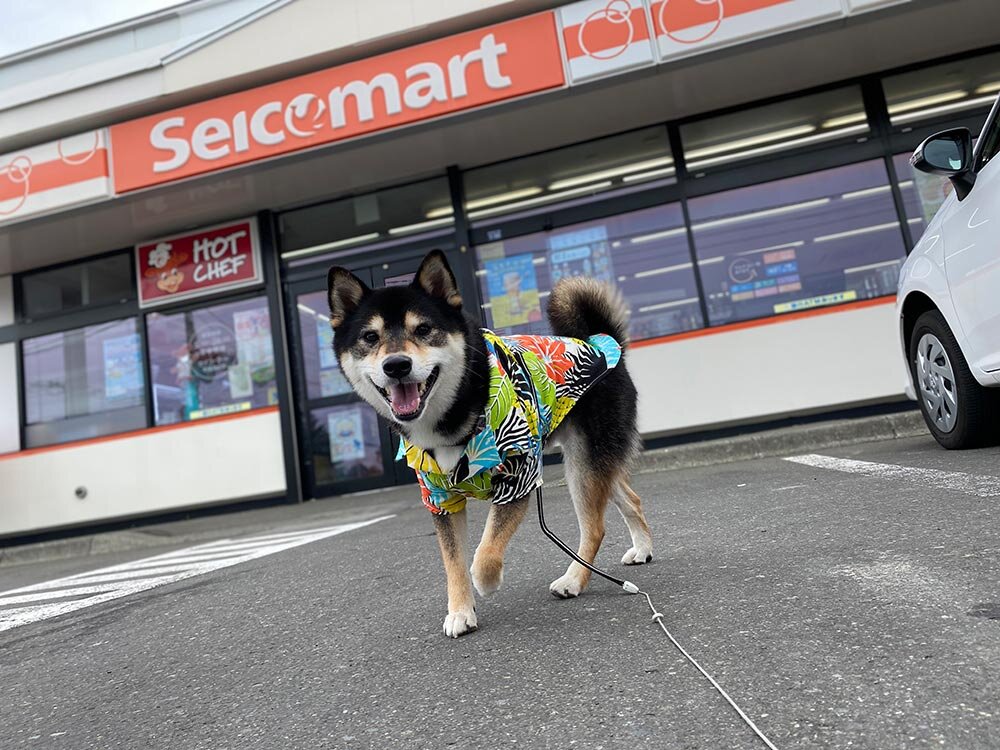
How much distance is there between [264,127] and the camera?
27.2 ft

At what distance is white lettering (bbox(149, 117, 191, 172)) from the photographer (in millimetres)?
→ 8461

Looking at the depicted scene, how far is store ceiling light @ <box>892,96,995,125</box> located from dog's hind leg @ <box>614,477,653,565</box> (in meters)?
8.44

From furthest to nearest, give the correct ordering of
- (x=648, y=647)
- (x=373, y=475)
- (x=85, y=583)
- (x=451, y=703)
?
(x=373, y=475) → (x=85, y=583) → (x=648, y=647) → (x=451, y=703)

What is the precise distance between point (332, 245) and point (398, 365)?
8523 mm

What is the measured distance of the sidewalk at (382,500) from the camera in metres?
7.11

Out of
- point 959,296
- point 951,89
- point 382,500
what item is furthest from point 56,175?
point 951,89

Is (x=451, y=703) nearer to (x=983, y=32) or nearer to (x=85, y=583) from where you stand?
(x=85, y=583)

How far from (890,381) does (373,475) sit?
6985 millimetres

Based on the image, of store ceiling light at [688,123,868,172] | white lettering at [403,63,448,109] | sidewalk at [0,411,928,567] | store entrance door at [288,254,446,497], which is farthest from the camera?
store entrance door at [288,254,446,497]

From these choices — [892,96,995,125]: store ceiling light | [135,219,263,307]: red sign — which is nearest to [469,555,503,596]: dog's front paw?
[135,219,263,307]: red sign

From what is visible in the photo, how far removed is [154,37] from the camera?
9805mm

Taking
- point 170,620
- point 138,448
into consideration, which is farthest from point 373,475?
point 170,620

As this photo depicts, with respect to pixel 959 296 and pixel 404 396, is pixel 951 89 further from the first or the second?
pixel 404 396

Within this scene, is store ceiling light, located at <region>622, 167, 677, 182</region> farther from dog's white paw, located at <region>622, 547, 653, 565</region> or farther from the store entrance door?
dog's white paw, located at <region>622, 547, 653, 565</region>
